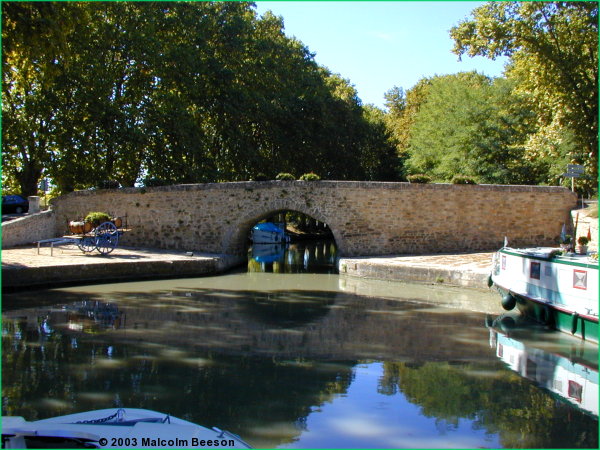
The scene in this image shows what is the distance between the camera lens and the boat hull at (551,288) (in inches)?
370

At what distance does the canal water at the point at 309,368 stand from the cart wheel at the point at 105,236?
395 centimetres

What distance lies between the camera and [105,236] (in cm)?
1736

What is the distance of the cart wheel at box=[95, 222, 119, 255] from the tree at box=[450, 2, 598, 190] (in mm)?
11801

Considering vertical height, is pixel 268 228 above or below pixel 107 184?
below

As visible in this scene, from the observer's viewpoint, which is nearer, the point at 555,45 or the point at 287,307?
the point at 287,307

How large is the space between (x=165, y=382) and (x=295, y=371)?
65.2 inches

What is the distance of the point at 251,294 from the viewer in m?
14.1

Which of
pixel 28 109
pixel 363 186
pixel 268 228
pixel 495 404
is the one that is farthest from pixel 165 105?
pixel 495 404

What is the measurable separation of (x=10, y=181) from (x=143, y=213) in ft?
29.4

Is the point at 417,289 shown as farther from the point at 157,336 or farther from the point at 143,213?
the point at 143,213

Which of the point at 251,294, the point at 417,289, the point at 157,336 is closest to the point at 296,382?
the point at 157,336

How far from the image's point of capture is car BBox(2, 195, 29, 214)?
23375 millimetres

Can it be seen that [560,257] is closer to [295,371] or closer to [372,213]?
[295,371]

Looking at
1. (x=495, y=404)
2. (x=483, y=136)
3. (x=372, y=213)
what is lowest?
(x=495, y=404)
